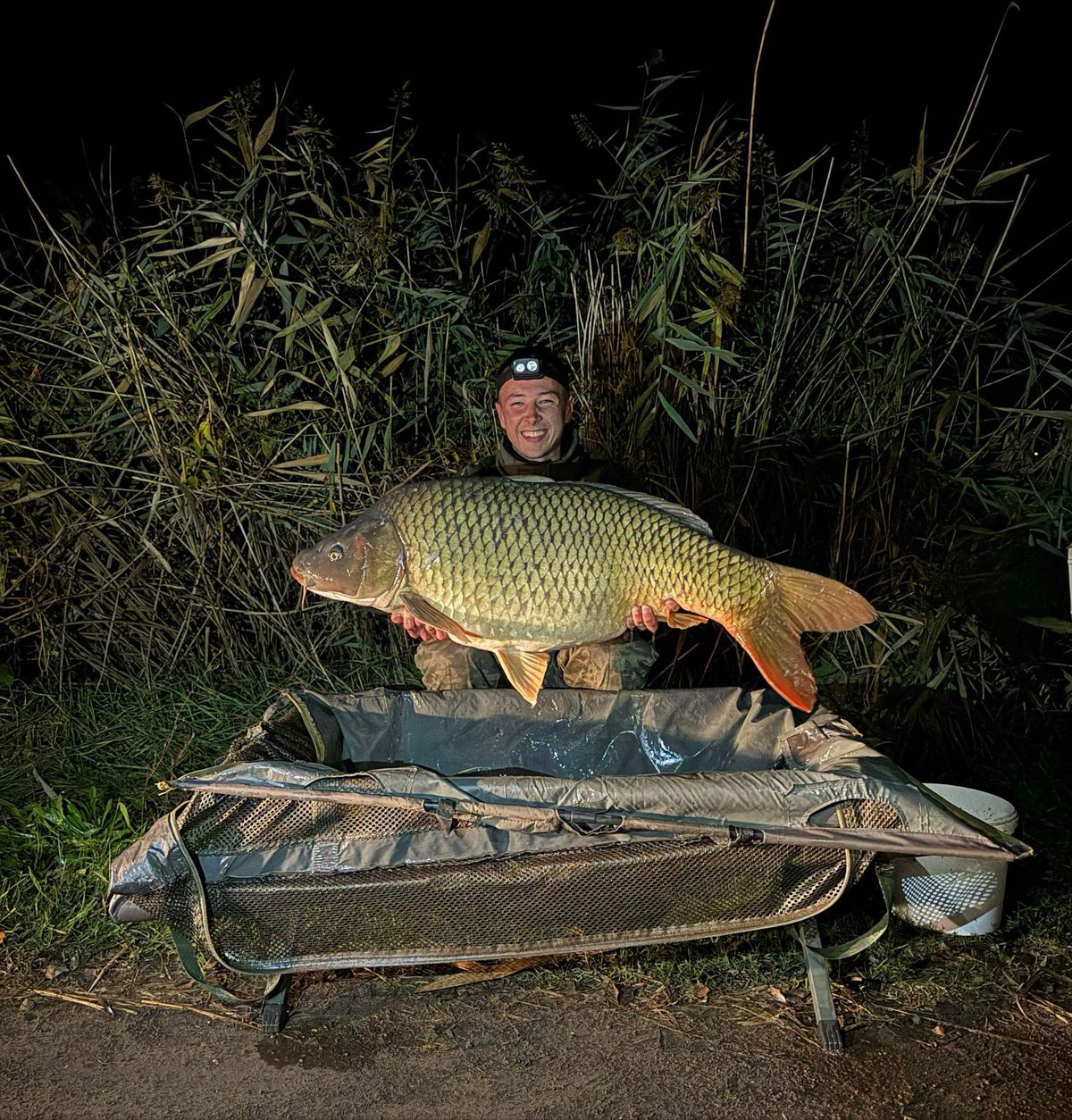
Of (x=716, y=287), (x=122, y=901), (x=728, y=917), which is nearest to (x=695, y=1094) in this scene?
(x=728, y=917)

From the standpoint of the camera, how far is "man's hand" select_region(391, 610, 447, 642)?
2057 mm

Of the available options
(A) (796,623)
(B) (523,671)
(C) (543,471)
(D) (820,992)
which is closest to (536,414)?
(C) (543,471)

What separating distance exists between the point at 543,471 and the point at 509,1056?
124cm

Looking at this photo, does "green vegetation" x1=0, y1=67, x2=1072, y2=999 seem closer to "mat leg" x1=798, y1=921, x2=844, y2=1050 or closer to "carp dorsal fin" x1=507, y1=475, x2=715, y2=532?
"carp dorsal fin" x1=507, y1=475, x2=715, y2=532

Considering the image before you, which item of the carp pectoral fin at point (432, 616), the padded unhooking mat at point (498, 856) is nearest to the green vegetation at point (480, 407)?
the carp pectoral fin at point (432, 616)

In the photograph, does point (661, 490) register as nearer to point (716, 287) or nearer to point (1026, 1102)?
point (716, 287)

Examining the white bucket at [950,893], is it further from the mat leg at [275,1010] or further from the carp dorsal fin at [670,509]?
the mat leg at [275,1010]

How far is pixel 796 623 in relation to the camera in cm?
187

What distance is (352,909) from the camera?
1.56m

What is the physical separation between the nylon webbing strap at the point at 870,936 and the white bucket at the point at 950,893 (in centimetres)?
13

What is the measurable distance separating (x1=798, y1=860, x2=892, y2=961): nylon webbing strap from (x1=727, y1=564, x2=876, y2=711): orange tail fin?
0.90ft

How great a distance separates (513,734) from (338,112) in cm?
987

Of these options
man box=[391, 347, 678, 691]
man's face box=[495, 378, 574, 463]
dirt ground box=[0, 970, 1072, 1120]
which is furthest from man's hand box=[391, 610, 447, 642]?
dirt ground box=[0, 970, 1072, 1120]

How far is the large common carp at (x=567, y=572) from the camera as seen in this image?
73.7 inches
